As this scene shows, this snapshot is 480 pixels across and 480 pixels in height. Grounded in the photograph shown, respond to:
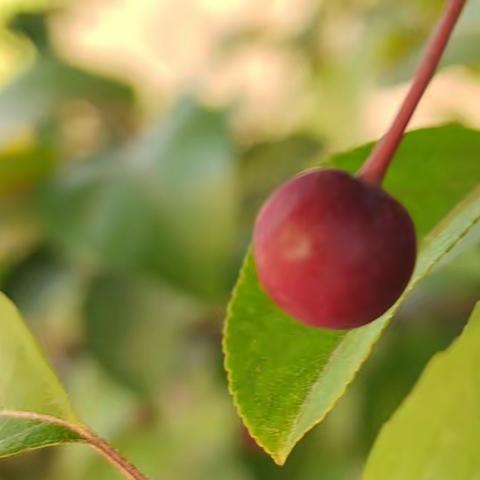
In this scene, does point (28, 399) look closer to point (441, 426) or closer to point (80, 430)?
point (80, 430)

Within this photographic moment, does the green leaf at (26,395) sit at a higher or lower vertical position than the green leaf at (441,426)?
lower

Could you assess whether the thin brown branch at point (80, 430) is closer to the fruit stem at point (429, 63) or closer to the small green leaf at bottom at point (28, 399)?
the small green leaf at bottom at point (28, 399)

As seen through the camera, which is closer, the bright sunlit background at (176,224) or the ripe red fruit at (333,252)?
the ripe red fruit at (333,252)

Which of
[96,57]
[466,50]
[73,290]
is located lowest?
[96,57]

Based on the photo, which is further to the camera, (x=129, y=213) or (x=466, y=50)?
(x=129, y=213)

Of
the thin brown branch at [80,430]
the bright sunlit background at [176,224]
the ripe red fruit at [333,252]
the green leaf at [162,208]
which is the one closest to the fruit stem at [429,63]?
the ripe red fruit at [333,252]

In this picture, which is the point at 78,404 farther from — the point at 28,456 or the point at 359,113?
the point at 359,113

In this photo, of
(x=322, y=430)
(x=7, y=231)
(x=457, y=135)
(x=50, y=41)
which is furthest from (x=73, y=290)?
(x=457, y=135)

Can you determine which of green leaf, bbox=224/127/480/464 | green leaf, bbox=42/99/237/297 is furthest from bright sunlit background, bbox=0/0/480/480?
green leaf, bbox=224/127/480/464
